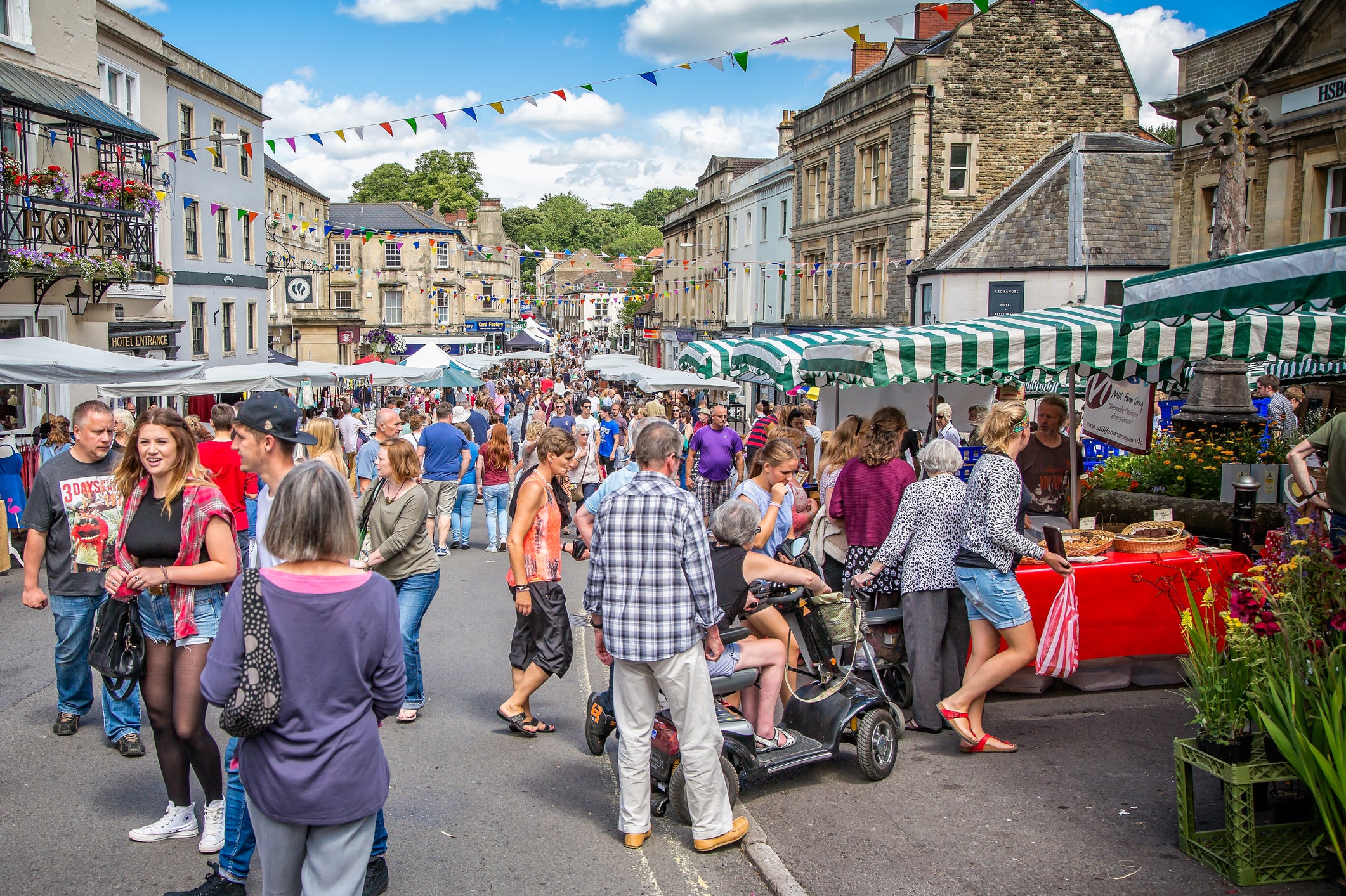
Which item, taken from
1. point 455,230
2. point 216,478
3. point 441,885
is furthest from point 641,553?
point 455,230

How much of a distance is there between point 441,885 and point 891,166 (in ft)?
91.5

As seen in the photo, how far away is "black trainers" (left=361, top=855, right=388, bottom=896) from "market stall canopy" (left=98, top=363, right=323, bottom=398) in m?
9.25

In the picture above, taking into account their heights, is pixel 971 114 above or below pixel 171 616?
above

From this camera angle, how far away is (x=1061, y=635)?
6.15m

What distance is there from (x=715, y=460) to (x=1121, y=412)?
4.85 metres

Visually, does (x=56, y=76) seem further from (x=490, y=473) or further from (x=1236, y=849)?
(x=1236, y=849)

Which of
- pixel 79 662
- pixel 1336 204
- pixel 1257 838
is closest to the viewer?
pixel 1257 838

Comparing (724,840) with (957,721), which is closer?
(724,840)

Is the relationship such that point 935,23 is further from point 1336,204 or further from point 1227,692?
point 1227,692

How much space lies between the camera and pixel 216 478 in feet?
25.8

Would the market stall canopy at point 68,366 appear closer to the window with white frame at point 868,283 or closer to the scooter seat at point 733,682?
the scooter seat at point 733,682

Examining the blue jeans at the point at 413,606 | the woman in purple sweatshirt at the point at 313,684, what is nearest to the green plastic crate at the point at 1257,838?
the woman in purple sweatshirt at the point at 313,684

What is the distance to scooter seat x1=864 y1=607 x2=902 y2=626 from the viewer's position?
6.41 m

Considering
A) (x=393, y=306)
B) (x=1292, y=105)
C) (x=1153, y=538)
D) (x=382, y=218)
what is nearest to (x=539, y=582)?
(x=1153, y=538)
